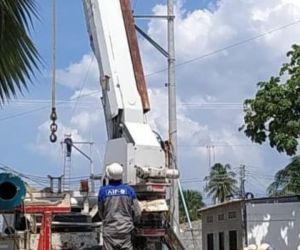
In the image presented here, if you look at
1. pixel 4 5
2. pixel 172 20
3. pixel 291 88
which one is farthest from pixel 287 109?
pixel 4 5

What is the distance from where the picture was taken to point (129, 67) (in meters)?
11.8

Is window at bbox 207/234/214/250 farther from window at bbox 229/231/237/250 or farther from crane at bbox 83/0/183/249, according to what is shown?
crane at bbox 83/0/183/249

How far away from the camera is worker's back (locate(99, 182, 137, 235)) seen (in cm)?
884

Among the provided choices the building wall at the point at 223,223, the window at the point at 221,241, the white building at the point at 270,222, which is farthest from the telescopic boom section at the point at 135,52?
the window at the point at 221,241

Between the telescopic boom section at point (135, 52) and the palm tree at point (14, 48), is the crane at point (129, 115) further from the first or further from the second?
the palm tree at point (14, 48)

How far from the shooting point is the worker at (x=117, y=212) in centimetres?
884

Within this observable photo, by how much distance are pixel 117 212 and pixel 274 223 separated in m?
12.8

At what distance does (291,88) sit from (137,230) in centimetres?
1048

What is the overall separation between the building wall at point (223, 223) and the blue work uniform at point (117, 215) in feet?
40.3

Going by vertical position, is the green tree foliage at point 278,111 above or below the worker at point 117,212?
above

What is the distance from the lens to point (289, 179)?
28.6 metres

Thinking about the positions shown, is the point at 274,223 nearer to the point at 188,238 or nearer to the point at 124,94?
the point at 188,238

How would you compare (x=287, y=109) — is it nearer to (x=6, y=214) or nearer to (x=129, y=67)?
(x=129, y=67)

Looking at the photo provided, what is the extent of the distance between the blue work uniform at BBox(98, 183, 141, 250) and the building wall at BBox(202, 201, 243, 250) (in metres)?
12.3
